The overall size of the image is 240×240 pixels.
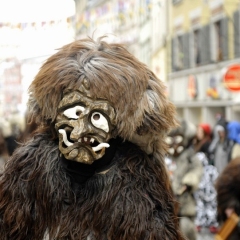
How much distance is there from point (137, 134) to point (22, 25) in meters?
5.62

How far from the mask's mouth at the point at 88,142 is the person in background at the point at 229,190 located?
2.88m

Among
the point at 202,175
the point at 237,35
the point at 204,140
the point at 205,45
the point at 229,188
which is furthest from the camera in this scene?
the point at 205,45

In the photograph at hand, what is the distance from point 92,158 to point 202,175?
625cm

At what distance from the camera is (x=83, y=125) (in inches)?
113

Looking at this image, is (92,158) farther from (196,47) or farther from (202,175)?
(196,47)

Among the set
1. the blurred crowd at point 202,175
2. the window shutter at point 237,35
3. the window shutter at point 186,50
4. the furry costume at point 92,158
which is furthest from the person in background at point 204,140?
the window shutter at point 186,50

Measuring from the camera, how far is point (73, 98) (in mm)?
2887

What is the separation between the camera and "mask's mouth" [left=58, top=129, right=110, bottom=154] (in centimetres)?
288

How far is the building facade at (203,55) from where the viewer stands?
2327 centimetres

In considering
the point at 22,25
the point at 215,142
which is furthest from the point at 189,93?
the point at 22,25

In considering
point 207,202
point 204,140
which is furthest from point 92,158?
point 204,140

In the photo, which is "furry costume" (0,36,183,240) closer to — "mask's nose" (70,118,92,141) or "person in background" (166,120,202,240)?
"mask's nose" (70,118,92,141)

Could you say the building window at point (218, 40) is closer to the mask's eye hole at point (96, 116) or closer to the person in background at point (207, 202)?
the person in background at point (207, 202)

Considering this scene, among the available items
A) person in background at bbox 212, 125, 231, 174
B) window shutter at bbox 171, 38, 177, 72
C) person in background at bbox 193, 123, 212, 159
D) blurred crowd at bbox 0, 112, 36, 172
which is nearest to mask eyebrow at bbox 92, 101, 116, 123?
blurred crowd at bbox 0, 112, 36, 172
